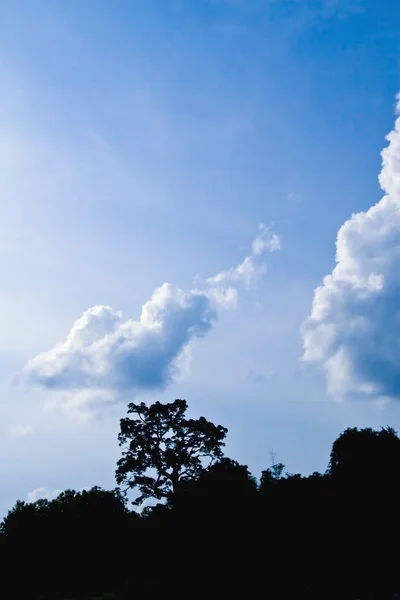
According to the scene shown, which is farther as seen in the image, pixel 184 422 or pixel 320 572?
pixel 184 422

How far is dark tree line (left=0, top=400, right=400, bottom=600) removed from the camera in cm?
3216

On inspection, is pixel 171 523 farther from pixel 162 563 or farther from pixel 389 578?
pixel 389 578

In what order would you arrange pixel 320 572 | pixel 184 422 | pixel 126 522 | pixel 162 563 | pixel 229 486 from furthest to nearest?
pixel 184 422, pixel 126 522, pixel 229 486, pixel 162 563, pixel 320 572

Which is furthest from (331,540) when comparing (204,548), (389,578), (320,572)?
(204,548)

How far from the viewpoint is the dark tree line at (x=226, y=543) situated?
32.2 metres

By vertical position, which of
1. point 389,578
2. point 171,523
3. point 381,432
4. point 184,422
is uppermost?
point 184,422

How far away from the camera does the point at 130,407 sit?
2409 inches

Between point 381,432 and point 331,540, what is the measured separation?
98.2ft

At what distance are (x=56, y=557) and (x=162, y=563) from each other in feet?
55.8

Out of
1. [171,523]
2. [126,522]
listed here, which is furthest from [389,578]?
[126,522]

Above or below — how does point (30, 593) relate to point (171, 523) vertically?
below

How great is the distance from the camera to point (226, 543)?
3316cm

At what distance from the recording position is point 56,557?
4775 cm

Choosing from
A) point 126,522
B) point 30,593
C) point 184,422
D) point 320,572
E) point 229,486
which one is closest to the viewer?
point 320,572
